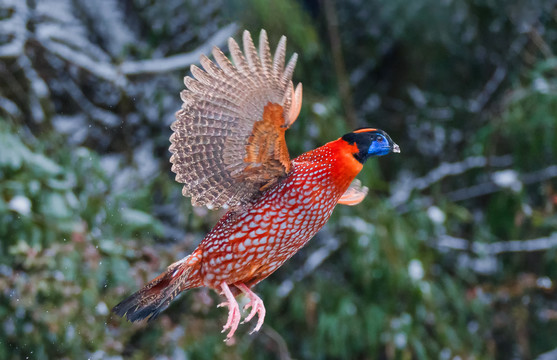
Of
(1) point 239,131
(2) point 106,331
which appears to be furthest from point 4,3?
(1) point 239,131

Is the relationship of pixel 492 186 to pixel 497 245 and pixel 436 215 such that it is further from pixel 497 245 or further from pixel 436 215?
pixel 436 215

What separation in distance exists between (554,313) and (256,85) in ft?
12.7

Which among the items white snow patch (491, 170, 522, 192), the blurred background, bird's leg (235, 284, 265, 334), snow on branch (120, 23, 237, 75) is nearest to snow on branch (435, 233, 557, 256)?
the blurred background

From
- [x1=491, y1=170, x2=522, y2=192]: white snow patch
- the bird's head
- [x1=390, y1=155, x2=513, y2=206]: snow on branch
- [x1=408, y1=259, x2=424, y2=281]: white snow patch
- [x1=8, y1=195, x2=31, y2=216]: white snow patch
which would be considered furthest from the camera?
[x1=390, y1=155, x2=513, y2=206]: snow on branch

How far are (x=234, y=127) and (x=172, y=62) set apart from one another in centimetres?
304

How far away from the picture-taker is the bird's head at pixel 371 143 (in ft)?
4.44

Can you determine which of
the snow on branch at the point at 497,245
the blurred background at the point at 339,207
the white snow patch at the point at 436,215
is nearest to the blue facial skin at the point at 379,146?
the blurred background at the point at 339,207

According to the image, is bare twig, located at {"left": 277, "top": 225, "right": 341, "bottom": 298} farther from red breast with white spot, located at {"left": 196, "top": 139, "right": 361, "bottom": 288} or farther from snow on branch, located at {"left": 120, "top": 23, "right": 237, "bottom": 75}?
red breast with white spot, located at {"left": 196, "top": 139, "right": 361, "bottom": 288}

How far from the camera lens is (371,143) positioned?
1.38 metres

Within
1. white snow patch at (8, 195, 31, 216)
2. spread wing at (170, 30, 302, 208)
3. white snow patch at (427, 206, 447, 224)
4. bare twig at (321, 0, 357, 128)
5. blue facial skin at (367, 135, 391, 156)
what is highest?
spread wing at (170, 30, 302, 208)

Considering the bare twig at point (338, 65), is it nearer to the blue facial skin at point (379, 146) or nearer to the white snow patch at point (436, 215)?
the white snow patch at point (436, 215)

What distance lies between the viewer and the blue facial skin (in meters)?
1.36

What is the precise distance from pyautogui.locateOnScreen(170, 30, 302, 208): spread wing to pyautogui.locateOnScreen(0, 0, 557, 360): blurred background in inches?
79.7

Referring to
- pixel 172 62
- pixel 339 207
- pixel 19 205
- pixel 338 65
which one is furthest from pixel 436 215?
pixel 19 205
